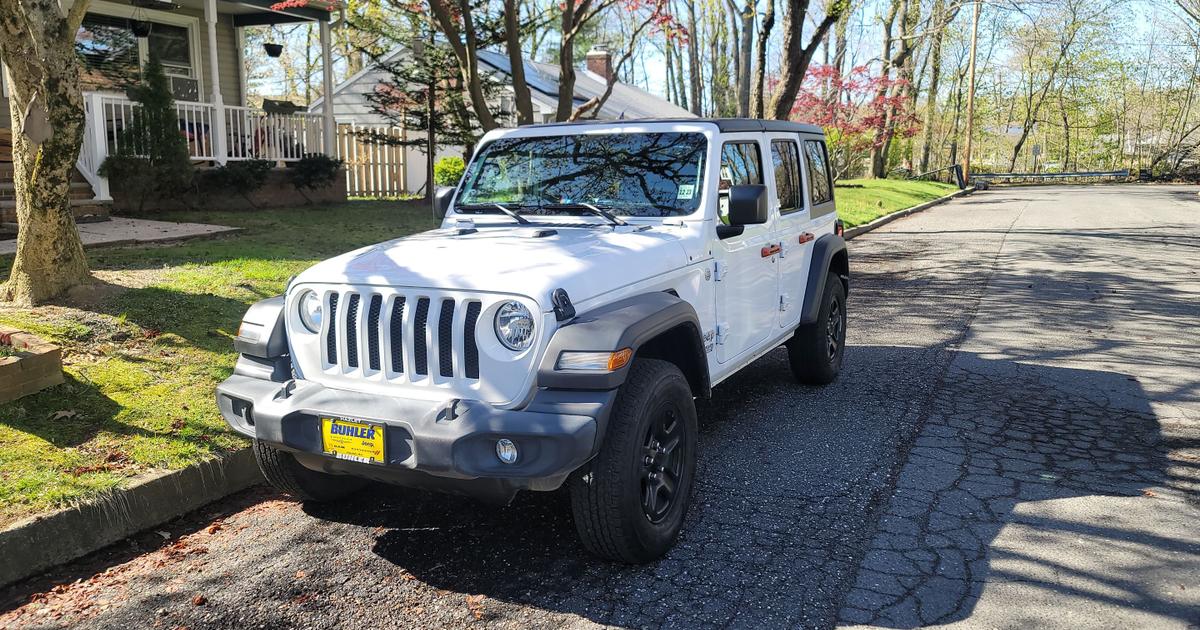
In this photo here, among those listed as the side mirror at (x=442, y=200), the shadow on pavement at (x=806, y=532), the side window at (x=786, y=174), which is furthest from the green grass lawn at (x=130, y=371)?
the side window at (x=786, y=174)

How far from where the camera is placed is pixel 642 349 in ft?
13.0

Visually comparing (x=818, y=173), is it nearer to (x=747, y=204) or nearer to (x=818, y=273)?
(x=818, y=273)

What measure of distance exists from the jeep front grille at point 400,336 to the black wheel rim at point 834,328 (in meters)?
3.70

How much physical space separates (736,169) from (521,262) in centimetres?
194

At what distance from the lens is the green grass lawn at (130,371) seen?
435 cm

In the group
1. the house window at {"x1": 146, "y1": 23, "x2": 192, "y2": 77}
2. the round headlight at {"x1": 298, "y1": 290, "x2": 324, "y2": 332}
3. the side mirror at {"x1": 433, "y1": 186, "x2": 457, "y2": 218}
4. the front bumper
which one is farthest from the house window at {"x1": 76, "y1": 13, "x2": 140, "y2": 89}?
the front bumper

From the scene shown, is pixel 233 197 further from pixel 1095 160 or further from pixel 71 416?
pixel 1095 160

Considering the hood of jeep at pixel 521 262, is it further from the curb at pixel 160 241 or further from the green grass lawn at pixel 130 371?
the curb at pixel 160 241

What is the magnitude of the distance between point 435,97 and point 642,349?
16.3 meters

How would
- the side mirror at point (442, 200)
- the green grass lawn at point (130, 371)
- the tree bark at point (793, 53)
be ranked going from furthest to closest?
the tree bark at point (793, 53) < the side mirror at point (442, 200) < the green grass lawn at point (130, 371)

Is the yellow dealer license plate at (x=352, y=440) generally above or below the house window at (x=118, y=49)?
below

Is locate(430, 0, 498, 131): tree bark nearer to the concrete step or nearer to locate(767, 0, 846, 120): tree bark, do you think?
the concrete step

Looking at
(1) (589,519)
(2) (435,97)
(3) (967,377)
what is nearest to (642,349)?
(1) (589,519)

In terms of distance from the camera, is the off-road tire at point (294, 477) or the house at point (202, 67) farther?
the house at point (202, 67)
